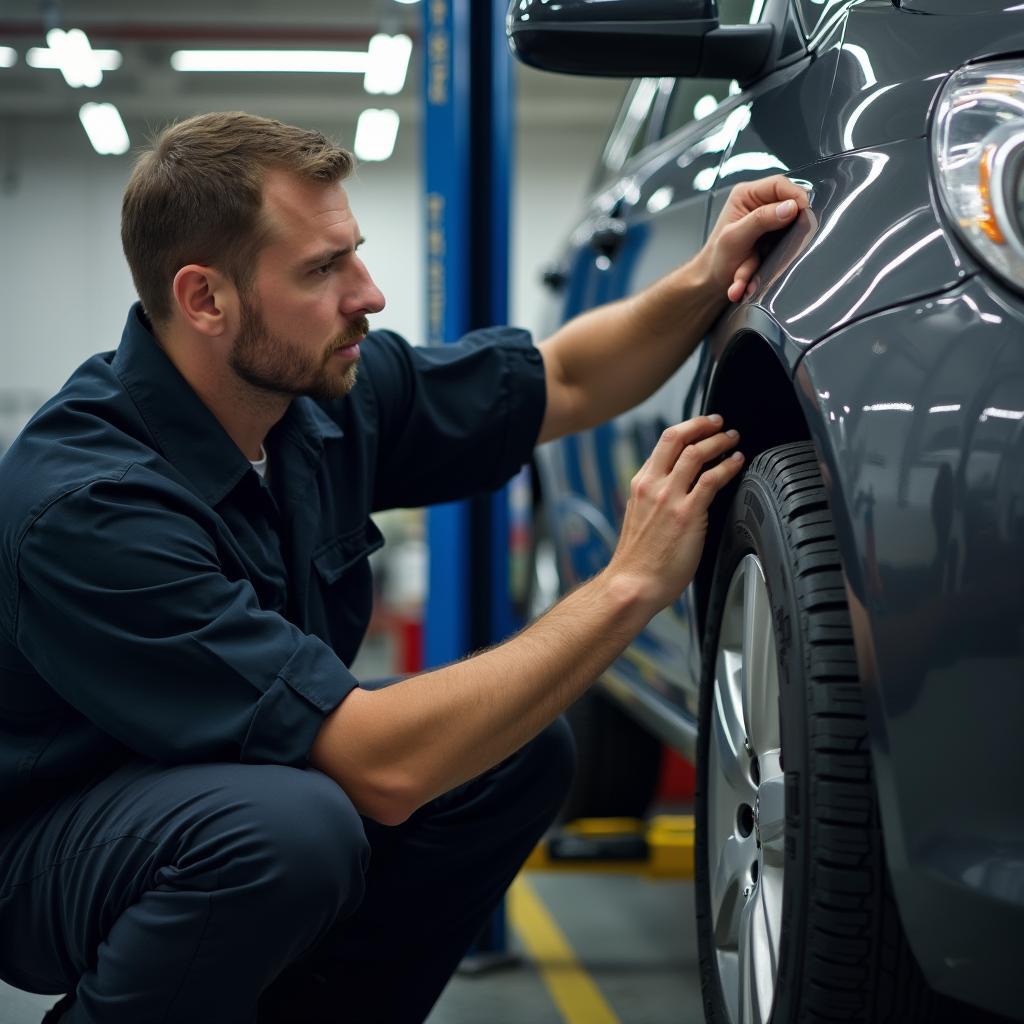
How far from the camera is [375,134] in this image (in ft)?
37.8

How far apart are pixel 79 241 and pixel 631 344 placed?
1109 centimetres

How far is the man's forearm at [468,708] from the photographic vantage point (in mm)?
1390

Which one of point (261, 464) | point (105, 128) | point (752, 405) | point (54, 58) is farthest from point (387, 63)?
point (752, 405)

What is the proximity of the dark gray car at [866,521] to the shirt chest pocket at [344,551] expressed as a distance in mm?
501

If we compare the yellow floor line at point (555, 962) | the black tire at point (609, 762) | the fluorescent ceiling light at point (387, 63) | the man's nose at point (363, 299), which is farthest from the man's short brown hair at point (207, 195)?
the fluorescent ceiling light at point (387, 63)

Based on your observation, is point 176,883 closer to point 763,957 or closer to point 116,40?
point 763,957

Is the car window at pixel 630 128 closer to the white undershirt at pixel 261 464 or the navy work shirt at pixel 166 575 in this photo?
the navy work shirt at pixel 166 575

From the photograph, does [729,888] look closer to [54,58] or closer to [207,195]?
[207,195]

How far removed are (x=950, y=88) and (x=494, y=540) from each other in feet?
4.94

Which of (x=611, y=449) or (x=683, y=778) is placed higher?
(x=611, y=449)

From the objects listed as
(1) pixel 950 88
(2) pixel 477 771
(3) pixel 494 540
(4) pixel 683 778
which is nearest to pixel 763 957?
(2) pixel 477 771

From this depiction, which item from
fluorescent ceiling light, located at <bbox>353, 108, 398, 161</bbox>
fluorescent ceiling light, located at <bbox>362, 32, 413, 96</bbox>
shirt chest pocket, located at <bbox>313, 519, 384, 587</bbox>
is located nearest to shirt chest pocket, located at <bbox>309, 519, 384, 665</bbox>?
shirt chest pocket, located at <bbox>313, 519, 384, 587</bbox>

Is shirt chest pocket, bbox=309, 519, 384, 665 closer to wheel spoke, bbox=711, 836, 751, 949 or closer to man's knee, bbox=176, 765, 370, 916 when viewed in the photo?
man's knee, bbox=176, 765, 370, 916

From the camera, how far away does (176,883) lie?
1.33m
